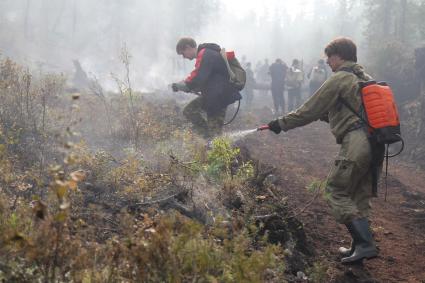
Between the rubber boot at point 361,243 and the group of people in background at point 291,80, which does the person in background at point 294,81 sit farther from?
the rubber boot at point 361,243

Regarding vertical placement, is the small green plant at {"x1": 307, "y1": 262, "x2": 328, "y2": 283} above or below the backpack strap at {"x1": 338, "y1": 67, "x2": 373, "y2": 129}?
below

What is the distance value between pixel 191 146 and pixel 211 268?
3447mm

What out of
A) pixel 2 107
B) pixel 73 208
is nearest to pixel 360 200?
pixel 73 208

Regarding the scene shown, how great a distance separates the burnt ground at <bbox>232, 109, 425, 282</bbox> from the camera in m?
3.89

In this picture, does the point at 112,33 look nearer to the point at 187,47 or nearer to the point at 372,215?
the point at 187,47

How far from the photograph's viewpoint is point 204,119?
6914mm

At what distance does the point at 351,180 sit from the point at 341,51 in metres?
1.24

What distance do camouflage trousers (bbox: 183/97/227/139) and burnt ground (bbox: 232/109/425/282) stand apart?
130 centimetres

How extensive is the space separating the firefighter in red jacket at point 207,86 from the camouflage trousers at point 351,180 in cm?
278

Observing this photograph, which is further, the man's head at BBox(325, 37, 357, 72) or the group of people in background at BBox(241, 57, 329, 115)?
the group of people in background at BBox(241, 57, 329, 115)

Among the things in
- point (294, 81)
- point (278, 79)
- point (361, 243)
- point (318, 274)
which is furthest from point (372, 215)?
point (278, 79)

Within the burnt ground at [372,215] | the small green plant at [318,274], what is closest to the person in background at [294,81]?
the burnt ground at [372,215]

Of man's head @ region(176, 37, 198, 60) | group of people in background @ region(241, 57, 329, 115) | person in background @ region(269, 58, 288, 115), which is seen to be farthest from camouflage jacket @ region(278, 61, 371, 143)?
person in background @ region(269, 58, 288, 115)

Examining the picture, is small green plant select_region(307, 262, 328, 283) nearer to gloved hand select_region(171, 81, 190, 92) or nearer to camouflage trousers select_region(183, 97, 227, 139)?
gloved hand select_region(171, 81, 190, 92)
